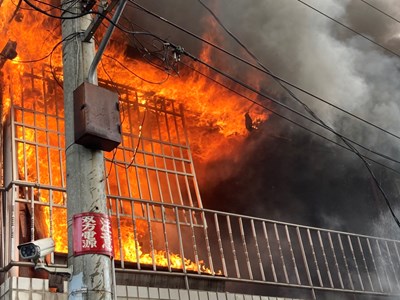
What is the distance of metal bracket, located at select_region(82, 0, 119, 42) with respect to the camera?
5855mm

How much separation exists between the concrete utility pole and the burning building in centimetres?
140

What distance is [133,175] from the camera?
9.23m

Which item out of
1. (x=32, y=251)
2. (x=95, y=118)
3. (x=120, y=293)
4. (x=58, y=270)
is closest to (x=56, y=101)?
(x=120, y=293)

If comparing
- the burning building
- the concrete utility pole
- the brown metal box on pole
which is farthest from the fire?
the brown metal box on pole

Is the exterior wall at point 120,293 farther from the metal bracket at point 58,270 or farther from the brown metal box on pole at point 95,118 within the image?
the brown metal box on pole at point 95,118

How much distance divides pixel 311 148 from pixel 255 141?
1.54 m

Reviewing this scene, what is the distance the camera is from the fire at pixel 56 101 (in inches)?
313

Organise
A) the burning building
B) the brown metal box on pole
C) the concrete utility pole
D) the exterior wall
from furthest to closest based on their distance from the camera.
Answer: the burning building < the exterior wall < the brown metal box on pole < the concrete utility pole

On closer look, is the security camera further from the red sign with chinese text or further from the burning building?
the burning building

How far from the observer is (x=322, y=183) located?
45.3ft

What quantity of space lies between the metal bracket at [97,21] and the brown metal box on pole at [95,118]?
2.15 feet

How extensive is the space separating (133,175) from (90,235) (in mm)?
4273

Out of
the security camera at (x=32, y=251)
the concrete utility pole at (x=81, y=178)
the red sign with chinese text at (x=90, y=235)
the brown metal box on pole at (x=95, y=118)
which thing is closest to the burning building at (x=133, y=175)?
the concrete utility pole at (x=81, y=178)

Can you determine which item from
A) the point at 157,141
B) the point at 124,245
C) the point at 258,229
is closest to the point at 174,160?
the point at 157,141
